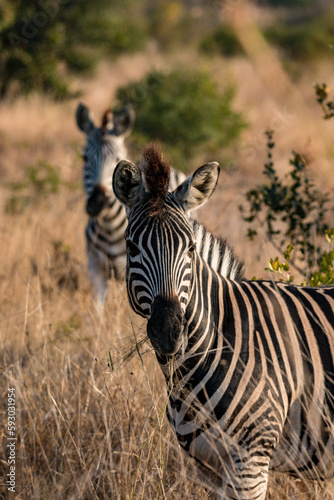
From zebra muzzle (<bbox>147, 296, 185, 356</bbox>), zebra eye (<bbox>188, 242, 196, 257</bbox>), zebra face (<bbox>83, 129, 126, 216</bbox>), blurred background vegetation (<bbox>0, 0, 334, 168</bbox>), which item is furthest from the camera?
blurred background vegetation (<bbox>0, 0, 334, 168</bbox>)

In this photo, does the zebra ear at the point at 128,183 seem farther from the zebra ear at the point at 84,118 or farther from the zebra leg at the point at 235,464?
the zebra ear at the point at 84,118

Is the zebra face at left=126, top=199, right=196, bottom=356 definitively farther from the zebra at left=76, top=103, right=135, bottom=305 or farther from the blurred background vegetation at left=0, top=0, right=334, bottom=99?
the blurred background vegetation at left=0, top=0, right=334, bottom=99

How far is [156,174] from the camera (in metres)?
2.62

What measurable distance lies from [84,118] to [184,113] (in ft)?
21.8

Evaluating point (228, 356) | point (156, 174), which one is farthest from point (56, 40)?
point (228, 356)

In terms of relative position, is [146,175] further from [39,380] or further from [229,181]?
[229,181]

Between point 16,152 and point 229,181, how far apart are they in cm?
553

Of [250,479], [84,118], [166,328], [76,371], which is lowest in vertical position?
[250,479]

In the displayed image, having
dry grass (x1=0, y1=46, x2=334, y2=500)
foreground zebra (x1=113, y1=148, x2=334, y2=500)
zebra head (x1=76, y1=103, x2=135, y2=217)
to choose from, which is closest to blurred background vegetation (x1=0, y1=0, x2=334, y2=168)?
dry grass (x1=0, y1=46, x2=334, y2=500)

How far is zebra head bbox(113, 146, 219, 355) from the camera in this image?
7.60ft

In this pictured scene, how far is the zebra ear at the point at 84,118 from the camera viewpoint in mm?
7470

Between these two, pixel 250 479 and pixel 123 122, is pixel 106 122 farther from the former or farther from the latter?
pixel 250 479

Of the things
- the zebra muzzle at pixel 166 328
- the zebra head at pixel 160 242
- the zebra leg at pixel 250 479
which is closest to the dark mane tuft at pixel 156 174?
the zebra head at pixel 160 242

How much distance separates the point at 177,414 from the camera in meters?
2.56
